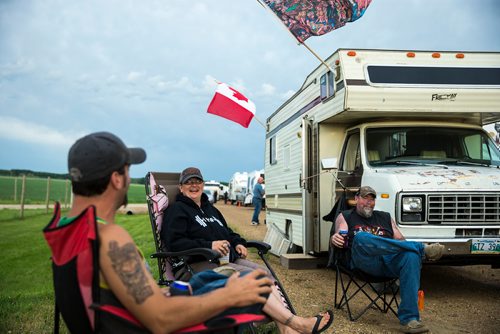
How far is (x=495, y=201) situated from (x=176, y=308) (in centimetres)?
502

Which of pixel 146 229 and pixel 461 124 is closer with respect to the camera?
pixel 461 124

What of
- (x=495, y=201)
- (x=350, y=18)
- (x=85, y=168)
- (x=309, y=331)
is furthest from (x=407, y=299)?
(x=350, y=18)

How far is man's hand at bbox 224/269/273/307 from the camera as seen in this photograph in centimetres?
204

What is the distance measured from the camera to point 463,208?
586cm

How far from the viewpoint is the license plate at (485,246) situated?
579 cm

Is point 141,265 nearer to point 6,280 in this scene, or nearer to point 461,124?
point 461,124

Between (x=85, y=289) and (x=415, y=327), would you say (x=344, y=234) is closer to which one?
(x=415, y=327)

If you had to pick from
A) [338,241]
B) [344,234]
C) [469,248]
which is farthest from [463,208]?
[338,241]

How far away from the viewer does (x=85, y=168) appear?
198 centimetres

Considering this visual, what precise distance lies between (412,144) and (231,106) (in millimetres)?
3629

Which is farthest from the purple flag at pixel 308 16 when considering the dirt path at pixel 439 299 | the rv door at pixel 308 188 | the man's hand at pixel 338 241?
the dirt path at pixel 439 299

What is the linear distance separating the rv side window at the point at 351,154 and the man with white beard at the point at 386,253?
160 cm

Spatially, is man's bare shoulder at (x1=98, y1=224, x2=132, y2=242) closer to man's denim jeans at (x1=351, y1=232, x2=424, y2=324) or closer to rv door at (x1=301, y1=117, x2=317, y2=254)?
man's denim jeans at (x1=351, y1=232, x2=424, y2=324)

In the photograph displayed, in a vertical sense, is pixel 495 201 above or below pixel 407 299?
above
